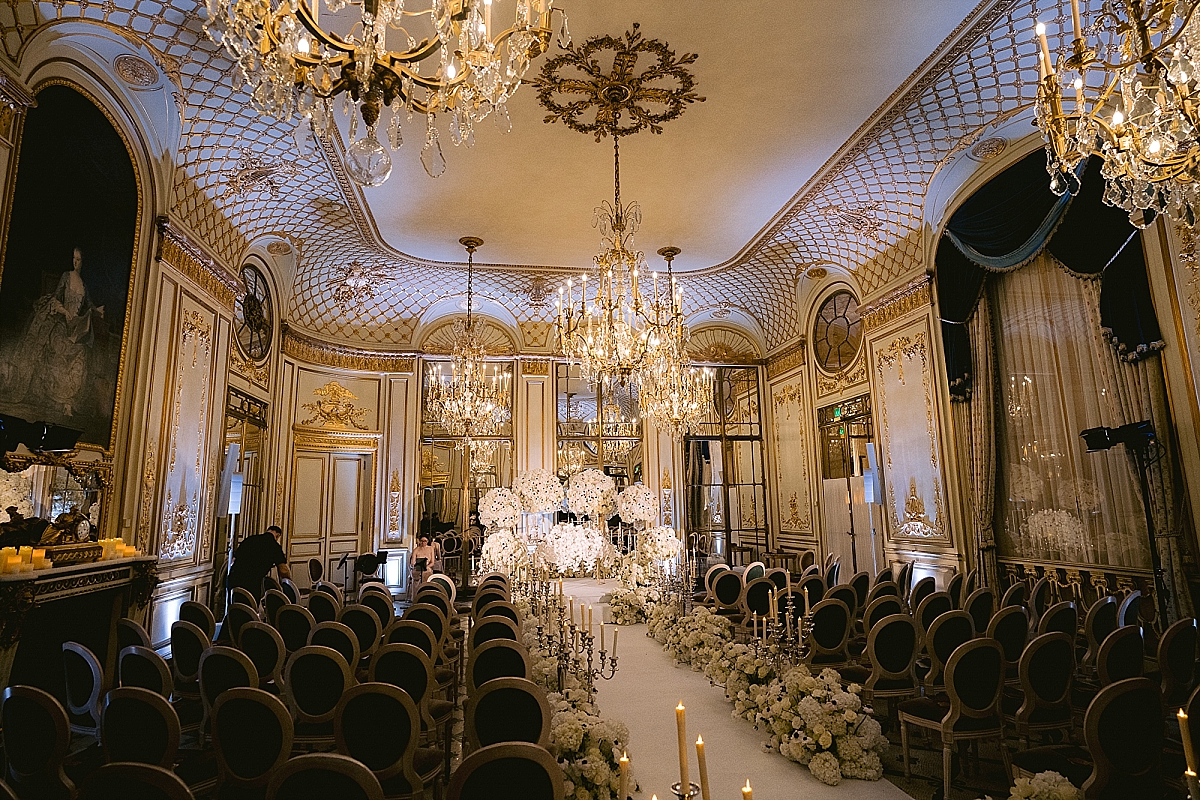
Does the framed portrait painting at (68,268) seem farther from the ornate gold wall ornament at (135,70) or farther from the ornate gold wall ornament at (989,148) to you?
the ornate gold wall ornament at (989,148)

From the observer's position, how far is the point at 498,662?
356 centimetres

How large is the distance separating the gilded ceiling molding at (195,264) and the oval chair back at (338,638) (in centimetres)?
429

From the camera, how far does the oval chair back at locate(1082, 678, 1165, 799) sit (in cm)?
255

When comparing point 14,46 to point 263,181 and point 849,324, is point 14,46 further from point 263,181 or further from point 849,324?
point 849,324

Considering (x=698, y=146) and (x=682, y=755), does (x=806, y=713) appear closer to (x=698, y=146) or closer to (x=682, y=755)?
(x=682, y=755)

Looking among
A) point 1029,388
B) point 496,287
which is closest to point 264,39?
point 1029,388

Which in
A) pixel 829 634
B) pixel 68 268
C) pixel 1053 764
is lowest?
pixel 1053 764

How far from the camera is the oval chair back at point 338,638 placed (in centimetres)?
404

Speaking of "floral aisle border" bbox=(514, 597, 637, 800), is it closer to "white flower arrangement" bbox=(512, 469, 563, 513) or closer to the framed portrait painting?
the framed portrait painting

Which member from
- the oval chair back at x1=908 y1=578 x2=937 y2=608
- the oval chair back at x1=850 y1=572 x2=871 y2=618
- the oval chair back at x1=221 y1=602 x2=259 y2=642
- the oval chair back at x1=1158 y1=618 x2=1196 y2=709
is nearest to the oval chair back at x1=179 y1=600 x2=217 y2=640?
the oval chair back at x1=221 y1=602 x2=259 y2=642

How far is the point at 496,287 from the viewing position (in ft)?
36.9

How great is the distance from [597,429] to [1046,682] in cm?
920

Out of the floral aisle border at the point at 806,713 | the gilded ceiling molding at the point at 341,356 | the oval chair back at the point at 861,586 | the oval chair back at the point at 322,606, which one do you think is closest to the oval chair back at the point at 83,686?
the oval chair back at the point at 322,606

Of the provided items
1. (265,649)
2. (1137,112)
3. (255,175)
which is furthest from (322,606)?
(1137,112)
